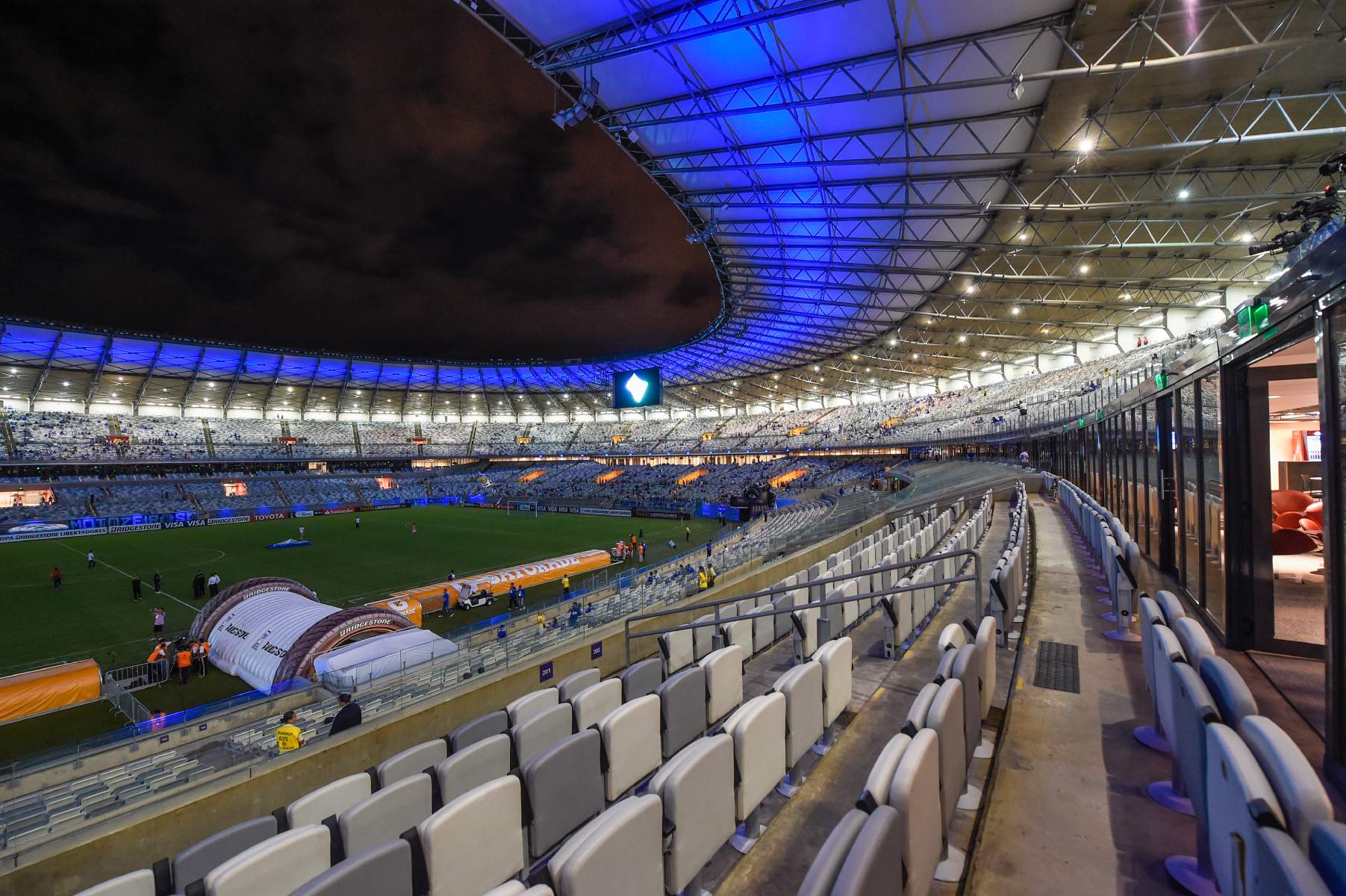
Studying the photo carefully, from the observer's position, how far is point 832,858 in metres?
2.05

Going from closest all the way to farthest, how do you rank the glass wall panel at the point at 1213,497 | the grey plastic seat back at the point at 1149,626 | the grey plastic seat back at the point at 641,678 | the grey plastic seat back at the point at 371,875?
1. the grey plastic seat back at the point at 371,875
2. the grey plastic seat back at the point at 1149,626
3. the grey plastic seat back at the point at 641,678
4. the glass wall panel at the point at 1213,497

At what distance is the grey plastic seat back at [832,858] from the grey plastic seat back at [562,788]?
2.04m

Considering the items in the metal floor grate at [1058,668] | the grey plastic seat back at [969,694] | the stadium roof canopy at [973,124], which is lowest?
the metal floor grate at [1058,668]

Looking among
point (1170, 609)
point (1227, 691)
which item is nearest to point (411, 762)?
point (1227, 691)

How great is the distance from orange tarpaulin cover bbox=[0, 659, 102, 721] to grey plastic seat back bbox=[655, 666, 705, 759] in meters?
14.9

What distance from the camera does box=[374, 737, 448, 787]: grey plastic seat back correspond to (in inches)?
179

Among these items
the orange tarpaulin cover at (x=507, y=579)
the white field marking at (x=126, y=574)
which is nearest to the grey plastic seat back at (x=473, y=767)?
the orange tarpaulin cover at (x=507, y=579)

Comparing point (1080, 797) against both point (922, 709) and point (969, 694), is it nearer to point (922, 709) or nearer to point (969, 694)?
point (969, 694)

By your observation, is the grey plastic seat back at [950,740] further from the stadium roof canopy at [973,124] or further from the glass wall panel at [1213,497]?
the stadium roof canopy at [973,124]

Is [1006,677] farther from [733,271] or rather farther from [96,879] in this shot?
[733,271]

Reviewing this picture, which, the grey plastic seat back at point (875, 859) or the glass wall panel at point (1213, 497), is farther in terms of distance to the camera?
the glass wall panel at point (1213, 497)

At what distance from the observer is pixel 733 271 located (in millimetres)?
31375

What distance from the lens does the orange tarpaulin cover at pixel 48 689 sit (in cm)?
1151

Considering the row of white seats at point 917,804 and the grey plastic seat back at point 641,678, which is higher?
the row of white seats at point 917,804
